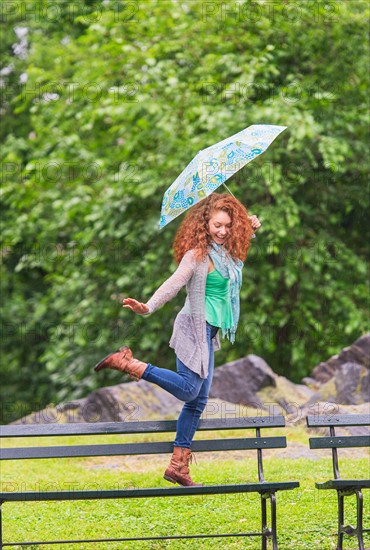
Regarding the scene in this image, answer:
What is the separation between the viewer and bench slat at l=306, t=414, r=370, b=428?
5.11 m

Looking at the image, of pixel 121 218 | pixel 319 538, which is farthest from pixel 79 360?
pixel 319 538

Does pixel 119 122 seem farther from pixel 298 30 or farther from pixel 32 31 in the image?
pixel 32 31

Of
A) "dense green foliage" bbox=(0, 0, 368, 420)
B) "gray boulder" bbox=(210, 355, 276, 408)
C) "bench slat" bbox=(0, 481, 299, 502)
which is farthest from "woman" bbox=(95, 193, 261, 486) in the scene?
"dense green foliage" bbox=(0, 0, 368, 420)

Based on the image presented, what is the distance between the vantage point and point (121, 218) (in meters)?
12.5

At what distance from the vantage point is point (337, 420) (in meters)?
5.18

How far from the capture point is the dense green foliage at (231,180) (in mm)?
11648

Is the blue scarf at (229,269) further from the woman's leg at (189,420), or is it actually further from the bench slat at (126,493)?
Result: the bench slat at (126,493)

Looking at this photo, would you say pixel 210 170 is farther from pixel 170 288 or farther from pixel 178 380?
pixel 178 380

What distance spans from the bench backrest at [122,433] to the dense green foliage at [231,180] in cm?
604

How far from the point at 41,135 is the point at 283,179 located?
14.6 ft

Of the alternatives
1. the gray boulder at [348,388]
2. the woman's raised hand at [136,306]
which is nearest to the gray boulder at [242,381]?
the gray boulder at [348,388]

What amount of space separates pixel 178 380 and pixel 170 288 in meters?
0.47

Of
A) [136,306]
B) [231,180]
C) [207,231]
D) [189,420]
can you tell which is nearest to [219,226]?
[207,231]

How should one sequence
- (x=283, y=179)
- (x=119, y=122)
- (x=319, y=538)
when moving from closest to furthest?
(x=319, y=538), (x=283, y=179), (x=119, y=122)
